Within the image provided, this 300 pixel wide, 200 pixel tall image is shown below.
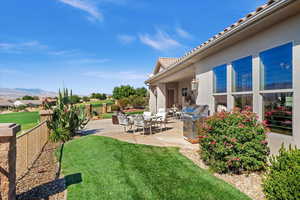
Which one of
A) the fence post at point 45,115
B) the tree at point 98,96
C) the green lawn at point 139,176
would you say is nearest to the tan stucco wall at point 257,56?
the green lawn at point 139,176

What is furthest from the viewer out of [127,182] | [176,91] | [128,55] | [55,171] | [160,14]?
[128,55]

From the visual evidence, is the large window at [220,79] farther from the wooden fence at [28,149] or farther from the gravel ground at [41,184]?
the wooden fence at [28,149]

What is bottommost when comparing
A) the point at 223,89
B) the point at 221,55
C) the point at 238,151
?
the point at 238,151

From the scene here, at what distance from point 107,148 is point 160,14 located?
37.5 ft

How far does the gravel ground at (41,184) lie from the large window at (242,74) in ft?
17.5

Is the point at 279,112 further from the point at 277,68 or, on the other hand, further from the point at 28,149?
the point at 28,149

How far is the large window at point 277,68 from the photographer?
12.4 feet

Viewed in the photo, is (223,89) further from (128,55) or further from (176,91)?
(128,55)

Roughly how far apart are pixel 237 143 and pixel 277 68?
6.42ft

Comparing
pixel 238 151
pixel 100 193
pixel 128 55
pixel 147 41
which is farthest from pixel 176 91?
pixel 100 193

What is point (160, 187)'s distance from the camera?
12.2 feet

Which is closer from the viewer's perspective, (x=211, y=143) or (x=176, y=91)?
(x=211, y=143)

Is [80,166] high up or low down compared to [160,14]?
down

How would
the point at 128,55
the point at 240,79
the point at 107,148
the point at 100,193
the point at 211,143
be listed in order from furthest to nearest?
the point at 128,55, the point at 107,148, the point at 240,79, the point at 211,143, the point at 100,193
